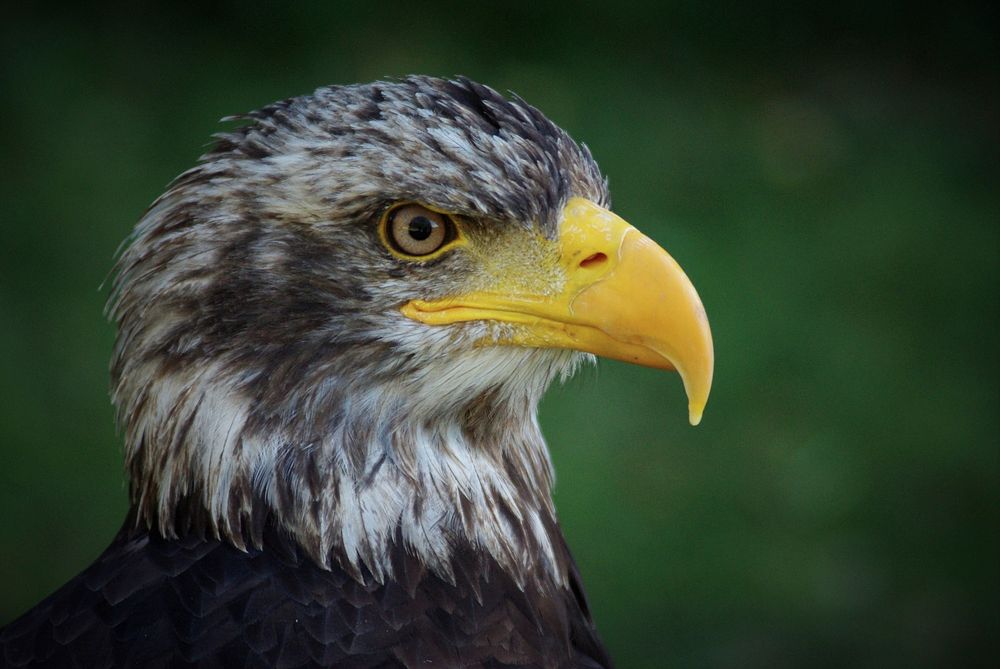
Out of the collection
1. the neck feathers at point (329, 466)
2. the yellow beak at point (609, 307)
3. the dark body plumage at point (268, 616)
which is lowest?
the dark body plumage at point (268, 616)

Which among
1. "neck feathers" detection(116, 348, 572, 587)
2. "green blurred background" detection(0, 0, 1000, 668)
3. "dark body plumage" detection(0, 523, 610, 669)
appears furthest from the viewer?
"green blurred background" detection(0, 0, 1000, 668)

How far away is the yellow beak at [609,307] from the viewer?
2162 millimetres

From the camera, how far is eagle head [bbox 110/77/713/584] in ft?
7.30

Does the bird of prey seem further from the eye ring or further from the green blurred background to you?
the green blurred background

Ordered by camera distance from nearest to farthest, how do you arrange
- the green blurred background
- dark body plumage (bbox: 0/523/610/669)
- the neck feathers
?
dark body plumage (bbox: 0/523/610/669), the neck feathers, the green blurred background

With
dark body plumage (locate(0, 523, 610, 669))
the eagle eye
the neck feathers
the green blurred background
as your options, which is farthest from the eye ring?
the green blurred background

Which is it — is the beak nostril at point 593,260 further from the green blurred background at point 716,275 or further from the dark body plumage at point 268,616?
the green blurred background at point 716,275

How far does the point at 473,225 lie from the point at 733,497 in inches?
130

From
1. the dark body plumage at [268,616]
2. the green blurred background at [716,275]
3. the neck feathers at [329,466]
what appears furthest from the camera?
→ the green blurred background at [716,275]

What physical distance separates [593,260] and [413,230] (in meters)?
0.34

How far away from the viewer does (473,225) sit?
7.40 feet

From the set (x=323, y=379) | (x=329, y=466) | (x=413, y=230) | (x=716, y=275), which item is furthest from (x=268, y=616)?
(x=716, y=275)

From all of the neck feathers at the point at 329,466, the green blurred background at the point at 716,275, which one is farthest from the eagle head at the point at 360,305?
the green blurred background at the point at 716,275

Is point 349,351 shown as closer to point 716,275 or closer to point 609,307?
point 609,307
